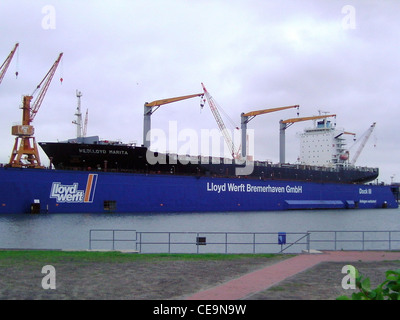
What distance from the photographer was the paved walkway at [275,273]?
35.1 ft

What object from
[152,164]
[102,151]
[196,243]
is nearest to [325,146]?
[152,164]

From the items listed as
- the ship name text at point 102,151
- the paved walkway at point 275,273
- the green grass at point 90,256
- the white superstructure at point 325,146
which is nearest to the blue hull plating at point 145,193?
the ship name text at point 102,151

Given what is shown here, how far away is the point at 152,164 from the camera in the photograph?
54.4 metres

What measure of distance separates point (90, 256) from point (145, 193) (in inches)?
1320

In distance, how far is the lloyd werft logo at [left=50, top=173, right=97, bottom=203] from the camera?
44.7 meters

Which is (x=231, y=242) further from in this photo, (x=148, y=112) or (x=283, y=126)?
(x=283, y=126)

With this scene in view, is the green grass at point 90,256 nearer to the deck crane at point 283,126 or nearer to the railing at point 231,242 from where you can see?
the railing at point 231,242

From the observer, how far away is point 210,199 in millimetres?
56406

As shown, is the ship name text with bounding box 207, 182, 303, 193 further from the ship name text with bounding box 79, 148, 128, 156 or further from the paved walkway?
the paved walkway
